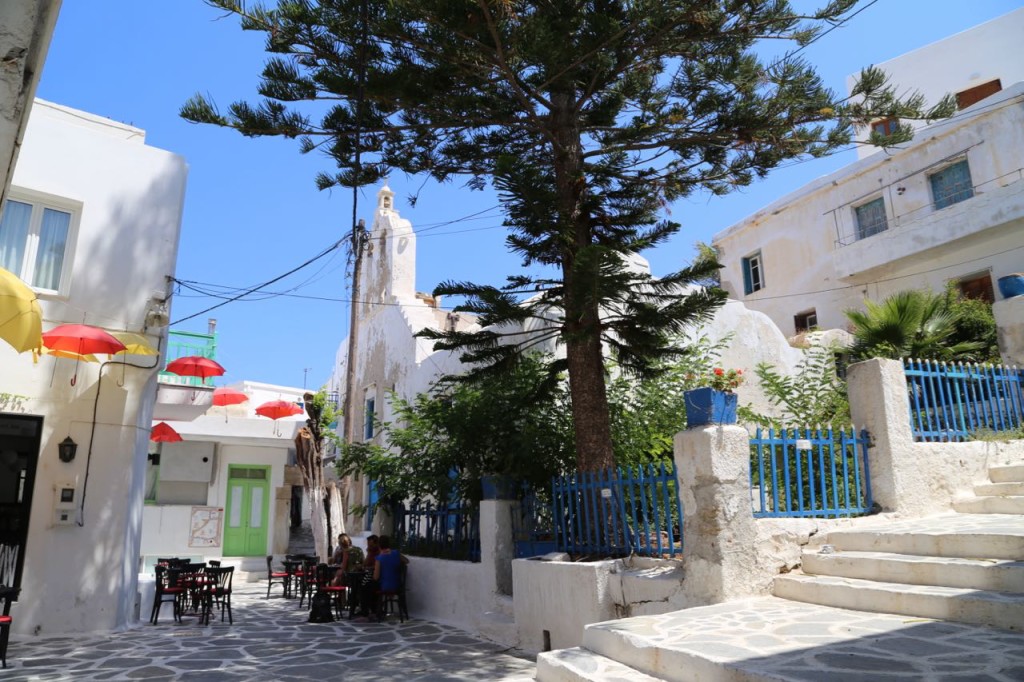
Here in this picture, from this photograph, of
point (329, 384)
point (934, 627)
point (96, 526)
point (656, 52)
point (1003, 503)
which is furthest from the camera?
point (329, 384)

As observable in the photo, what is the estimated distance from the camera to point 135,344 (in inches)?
375

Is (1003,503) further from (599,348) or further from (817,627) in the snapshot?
(599,348)

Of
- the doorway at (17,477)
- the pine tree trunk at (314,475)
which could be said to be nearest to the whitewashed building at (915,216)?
the pine tree trunk at (314,475)

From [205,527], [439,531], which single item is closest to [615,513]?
[439,531]

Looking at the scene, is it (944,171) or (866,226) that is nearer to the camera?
(944,171)

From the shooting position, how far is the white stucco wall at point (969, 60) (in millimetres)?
18328

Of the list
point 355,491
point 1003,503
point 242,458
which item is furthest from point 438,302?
point 1003,503

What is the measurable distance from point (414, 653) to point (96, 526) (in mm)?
4877

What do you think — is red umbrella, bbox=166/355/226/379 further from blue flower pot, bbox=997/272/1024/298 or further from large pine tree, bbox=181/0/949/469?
blue flower pot, bbox=997/272/1024/298

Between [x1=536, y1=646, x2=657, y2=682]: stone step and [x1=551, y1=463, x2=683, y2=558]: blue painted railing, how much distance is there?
1546 millimetres

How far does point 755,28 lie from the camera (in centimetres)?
807

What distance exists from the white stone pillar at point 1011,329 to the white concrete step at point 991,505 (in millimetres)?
3118

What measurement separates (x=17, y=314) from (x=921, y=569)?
8052mm

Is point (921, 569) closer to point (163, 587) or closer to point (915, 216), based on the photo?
point (163, 587)
